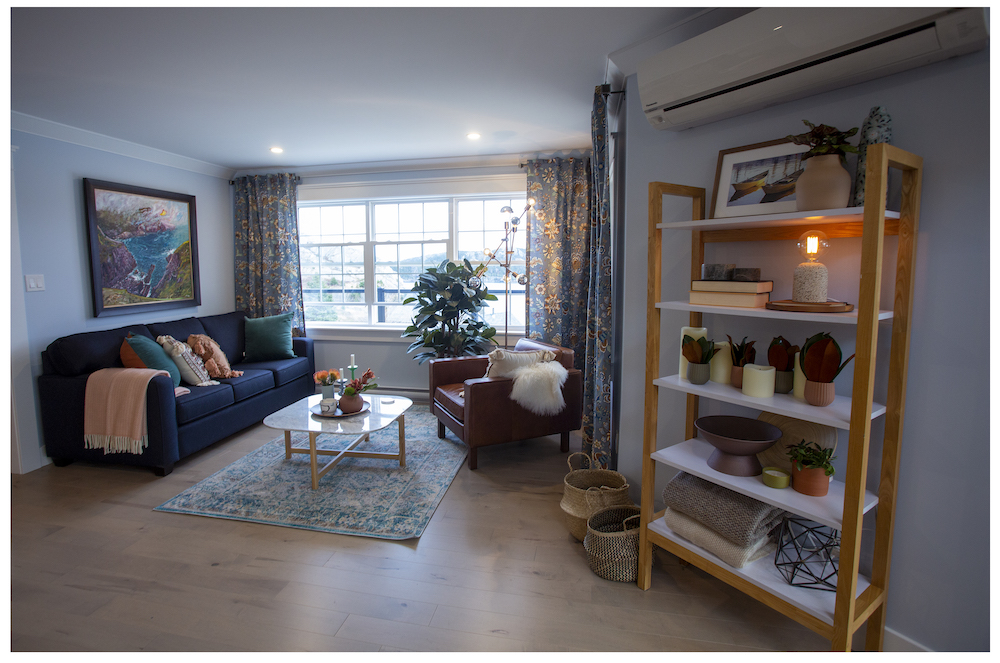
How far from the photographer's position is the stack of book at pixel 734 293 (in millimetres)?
1662

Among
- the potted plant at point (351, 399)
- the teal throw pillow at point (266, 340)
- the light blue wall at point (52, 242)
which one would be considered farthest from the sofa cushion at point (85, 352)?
the potted plant at point (351, 399)

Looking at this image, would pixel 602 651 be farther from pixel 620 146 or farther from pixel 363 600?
pixel 620 146

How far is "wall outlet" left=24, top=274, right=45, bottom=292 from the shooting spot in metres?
3.25

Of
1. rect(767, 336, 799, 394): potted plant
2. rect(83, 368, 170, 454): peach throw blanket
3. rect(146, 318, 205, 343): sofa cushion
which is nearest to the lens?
rect(767, 336, 799, 394): potted plant

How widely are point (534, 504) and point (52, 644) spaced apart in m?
2.03

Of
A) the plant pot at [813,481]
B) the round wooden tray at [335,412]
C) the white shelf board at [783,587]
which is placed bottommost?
the white shelf board at [783,587]

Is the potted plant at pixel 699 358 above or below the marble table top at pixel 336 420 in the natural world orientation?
above

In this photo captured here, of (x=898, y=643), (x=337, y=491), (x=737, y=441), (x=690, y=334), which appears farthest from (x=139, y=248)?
(x=898, y=643)

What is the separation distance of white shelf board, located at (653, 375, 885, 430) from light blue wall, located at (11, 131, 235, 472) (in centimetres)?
389

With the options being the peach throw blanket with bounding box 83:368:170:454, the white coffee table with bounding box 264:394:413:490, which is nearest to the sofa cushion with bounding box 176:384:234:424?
the peach throw blanket with bounding box 83:368:170:454

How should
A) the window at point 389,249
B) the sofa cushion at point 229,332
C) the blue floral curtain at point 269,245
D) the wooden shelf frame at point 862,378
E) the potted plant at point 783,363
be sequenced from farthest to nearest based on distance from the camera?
the blue floral curtain at point 269,245
the window at point 389,249
the sofa cushion at point 229,332
the potted plant at point 783,363
the wooden shelf frame at point 862,378

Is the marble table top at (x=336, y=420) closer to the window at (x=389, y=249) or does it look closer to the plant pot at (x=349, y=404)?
the plant pot at (x=349, y=404)

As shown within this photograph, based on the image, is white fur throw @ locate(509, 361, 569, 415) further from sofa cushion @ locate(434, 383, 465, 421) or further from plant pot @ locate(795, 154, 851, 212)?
plant pot @ locate(795, 154, 851, 212)

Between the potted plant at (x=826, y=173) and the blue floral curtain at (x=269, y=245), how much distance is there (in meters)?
4.68
